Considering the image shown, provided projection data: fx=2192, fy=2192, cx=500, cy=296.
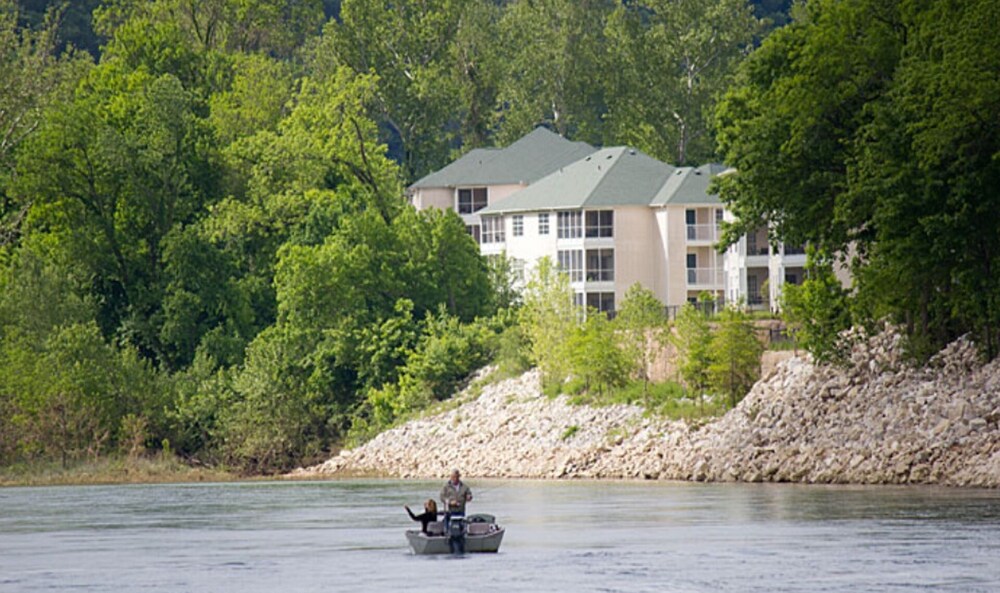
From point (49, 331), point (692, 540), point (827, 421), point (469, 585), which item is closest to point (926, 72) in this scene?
point (827, 421)

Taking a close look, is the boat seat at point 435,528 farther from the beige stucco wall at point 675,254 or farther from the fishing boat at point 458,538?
the beige stucco wall at point 675,254

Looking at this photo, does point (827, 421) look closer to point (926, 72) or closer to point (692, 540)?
point (926, 72)

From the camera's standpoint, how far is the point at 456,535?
158 ft

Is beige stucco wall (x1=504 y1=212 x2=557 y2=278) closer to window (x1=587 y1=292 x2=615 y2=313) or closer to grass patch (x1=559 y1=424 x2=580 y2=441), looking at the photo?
window (x1=587 y1=292 x2=615 y2=313)

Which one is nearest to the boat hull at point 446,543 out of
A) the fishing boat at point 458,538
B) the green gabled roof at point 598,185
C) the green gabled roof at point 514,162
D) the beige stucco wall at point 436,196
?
the fishing boat at point 458,538

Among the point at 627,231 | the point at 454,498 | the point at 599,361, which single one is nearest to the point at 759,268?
the point at 627,231

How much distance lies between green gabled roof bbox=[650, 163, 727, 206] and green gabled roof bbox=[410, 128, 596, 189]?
14.2 metres

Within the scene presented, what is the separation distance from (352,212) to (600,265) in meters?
17.8

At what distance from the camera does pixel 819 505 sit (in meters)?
59.2

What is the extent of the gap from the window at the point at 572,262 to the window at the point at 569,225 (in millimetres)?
866

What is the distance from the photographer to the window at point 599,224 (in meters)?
118

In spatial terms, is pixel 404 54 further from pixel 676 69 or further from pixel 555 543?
pixel 555 543

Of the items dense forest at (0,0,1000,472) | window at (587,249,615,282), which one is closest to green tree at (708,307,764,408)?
dense forest at (0,0,1000,472)

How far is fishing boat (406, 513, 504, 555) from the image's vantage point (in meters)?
48.1
